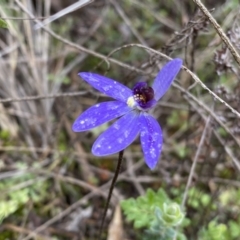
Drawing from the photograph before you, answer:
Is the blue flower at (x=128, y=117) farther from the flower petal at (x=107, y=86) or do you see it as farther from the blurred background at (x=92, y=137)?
the blurred background at (x=92, y=137)

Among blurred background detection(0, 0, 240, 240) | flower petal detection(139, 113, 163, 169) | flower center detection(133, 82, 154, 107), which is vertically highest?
flower center detection(133, 82, 154, 107)

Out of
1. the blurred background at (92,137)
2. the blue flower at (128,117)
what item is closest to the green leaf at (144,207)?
the blurred background at (92,137)

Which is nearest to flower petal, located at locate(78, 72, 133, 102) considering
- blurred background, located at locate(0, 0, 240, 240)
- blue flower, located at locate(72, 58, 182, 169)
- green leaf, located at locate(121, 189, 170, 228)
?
blue flower, located at locate(72, 58, 182, 169)

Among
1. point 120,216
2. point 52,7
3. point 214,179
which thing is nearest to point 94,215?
point 120,216

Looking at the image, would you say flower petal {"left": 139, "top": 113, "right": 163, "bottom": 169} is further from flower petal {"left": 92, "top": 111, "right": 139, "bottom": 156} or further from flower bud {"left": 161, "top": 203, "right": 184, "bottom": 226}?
flower bud {"left": 161, "top": 203, "right": 184, "bottom": 226}

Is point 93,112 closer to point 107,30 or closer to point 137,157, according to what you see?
point 137,157

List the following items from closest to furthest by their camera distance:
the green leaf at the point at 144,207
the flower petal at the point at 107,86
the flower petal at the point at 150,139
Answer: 1. the flower petal at the point at 150,139
2. the flower petal at the point at 107,86
3. the green leaf at the point at 144,207
